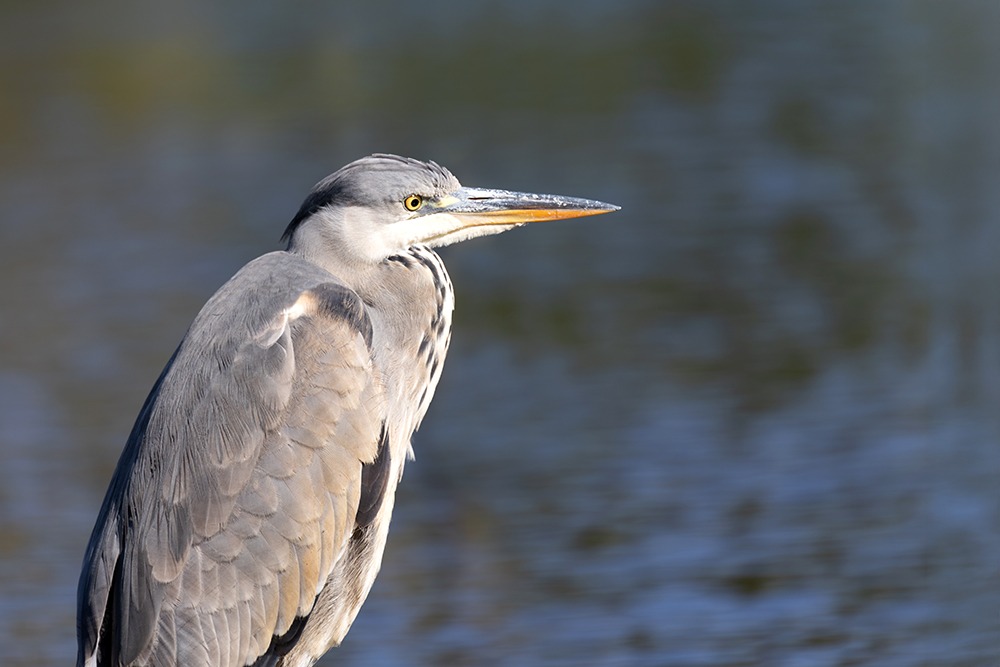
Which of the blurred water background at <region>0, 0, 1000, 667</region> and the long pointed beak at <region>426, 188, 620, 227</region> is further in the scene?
the blurred water background at <region>0, 0, 1000, 667</region>

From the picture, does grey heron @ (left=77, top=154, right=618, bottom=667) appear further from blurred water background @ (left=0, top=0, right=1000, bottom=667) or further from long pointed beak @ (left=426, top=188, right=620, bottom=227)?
blurred water background @ (left=0, top=0, right=1000, bottom=667)

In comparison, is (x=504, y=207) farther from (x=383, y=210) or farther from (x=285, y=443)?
(x=285, y=443)

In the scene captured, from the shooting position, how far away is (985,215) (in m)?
10.1

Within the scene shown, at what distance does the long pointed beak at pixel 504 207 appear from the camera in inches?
193

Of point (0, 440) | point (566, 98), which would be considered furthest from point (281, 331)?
point (566, 98)

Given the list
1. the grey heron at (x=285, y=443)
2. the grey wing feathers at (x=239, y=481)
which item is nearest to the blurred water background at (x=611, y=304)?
the grey heron at (x=285, y=443)

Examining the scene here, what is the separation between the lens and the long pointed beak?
489 cm

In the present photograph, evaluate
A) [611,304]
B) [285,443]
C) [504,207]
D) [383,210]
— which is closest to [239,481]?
[285,443]

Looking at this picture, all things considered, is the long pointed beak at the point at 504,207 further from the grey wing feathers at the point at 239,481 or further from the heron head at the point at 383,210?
the grey wing feathers at the point at 239,481

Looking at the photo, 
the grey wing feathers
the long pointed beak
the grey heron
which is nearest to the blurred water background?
the grey heron

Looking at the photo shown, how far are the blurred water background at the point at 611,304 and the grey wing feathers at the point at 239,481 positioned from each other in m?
1.48

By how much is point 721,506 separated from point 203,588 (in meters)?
3.22

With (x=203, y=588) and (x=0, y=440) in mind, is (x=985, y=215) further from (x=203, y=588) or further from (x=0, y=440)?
(x=203, y=588)

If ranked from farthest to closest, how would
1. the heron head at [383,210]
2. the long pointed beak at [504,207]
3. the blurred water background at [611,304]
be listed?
the blurred water background at [611,304]
the long pointed beak at [504,207]
the heron head at [383,210]
